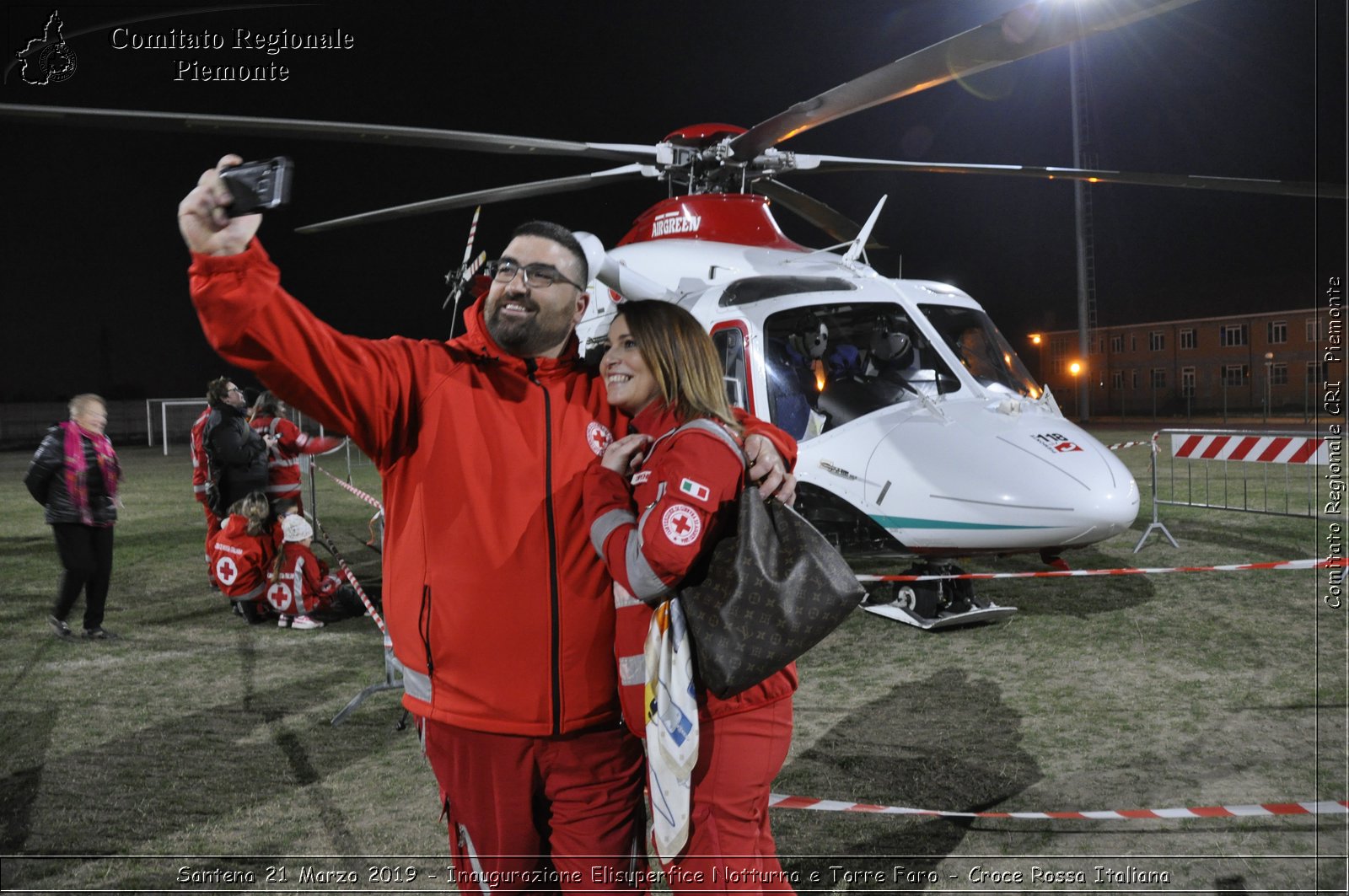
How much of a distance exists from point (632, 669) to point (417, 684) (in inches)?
22.8

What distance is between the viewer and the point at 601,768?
6.99 ft

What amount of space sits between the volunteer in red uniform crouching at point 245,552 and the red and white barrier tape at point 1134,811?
534 centimetres

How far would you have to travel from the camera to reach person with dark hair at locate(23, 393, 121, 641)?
6.50 metres

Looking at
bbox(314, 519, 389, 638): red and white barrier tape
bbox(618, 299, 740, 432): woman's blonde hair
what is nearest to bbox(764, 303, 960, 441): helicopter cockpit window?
bbox(314, 519, 389, 638): red and white barrier tape

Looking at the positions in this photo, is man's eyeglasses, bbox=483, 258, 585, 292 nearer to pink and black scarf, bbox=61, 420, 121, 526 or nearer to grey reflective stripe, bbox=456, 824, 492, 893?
grey reflective stripe, bbox=456, 824, 492, 893

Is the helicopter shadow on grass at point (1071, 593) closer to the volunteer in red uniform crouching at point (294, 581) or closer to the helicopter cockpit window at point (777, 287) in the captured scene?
the helicopter cockpit window at point (777, 287)

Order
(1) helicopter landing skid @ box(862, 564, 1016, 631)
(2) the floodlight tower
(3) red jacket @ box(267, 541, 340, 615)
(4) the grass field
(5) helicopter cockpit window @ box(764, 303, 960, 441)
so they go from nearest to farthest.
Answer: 1. (4) the grass field
2. (5) helicopter cockpit window @ box(764, 303, 960, 441)
3. (1) helicopter landing skid @ box(862, 564, 1016, 631)
4. (3) red jacket @ box(267, 541, 340, 615)
5. (2) the floodlight tower

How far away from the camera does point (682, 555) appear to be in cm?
188

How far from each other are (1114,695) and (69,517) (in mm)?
7651

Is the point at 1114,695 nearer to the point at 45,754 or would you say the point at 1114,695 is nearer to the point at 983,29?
the point at 983,29

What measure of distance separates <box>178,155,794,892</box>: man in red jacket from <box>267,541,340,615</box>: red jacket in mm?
5573

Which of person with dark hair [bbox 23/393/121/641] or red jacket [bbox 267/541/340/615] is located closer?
person with dark hair [bbox 23/393/121/641]

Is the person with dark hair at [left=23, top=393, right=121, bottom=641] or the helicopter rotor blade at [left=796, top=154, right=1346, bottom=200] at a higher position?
the helicopter rotor blade at [left=796, top=154, right=1346, bottom=200]

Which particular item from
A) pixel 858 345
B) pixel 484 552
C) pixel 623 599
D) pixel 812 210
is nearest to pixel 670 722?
pixel 623 599
